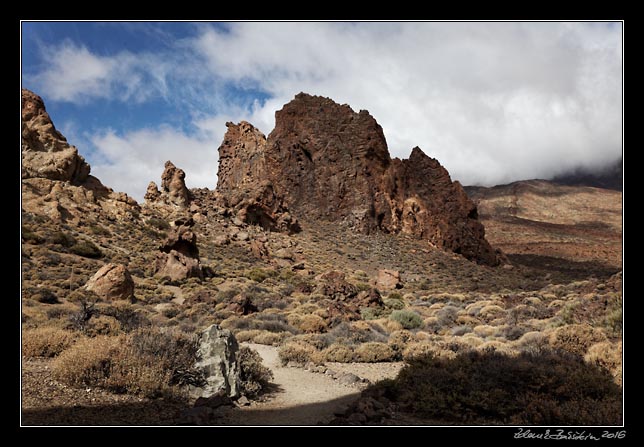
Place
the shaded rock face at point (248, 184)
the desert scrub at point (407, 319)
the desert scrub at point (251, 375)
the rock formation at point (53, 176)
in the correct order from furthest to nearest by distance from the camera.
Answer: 1. the shaded rock face at point (248, 184)
2. the rock formation at point (53, 176)
3. the desert scrub at point (407, 319)
4. the desert scrub at point (251, 375)

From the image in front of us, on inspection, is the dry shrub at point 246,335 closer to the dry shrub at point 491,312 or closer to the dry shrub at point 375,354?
the dry shrub at point 375,354

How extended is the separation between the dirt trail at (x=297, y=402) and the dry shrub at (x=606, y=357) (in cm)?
479

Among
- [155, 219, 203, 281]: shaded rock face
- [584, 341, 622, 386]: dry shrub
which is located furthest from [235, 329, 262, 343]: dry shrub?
[155, 219, 203, 281]: shaded rock face

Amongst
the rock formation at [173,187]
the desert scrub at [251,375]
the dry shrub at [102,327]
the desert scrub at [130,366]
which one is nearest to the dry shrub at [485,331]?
the desert scrub at [251,375]

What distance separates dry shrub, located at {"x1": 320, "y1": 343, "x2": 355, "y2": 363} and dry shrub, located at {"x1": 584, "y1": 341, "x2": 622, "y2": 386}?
537 cm

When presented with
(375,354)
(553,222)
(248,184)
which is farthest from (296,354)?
(553,222)

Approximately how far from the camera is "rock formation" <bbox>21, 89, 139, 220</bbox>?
31438mm

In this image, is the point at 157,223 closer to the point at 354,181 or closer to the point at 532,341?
the point at 354,181

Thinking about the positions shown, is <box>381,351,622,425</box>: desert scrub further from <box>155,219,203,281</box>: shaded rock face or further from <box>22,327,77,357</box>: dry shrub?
<box>155,219,203,281</box>: shaded rock face

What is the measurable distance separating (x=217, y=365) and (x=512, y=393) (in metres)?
4.90

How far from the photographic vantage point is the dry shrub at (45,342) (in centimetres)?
750

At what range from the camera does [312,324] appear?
48.0 feet

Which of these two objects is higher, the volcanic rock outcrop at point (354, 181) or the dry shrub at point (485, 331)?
the volcanic rock outcrop at point (354, 181)

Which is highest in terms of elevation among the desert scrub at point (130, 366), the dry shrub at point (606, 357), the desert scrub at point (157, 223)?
the desert scrub at point (157, 223)
